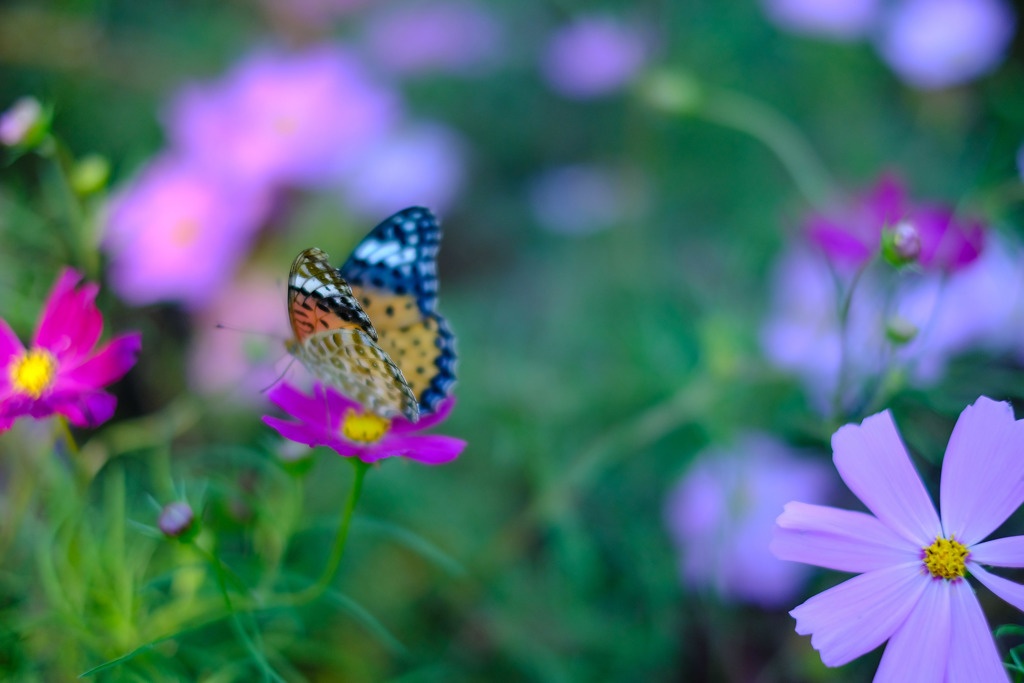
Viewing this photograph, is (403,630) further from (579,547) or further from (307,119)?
(307,119)

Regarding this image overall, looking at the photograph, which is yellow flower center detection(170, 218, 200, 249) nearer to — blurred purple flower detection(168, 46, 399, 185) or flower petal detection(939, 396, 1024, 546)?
blurred purple flower detection(168, 46, 399, 185)

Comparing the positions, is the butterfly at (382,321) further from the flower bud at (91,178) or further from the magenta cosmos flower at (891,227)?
the magenta cosmos flower at (891,227)

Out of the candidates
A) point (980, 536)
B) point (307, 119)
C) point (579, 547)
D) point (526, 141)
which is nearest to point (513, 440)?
point (579, 547)

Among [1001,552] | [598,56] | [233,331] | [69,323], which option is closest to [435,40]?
[598,56]

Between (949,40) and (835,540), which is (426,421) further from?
(949,40)

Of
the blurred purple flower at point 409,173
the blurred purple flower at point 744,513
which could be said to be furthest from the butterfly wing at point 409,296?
the blurred purple flower at point 409,173

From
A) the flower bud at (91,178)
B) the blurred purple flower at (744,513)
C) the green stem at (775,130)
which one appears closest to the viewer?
the flower bud at (91,178)

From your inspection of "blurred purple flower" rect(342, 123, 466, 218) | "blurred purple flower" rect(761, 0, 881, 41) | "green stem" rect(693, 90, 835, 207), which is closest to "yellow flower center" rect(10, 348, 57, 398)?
"blurred purple flower" rect(342, 123, 466, 218)
